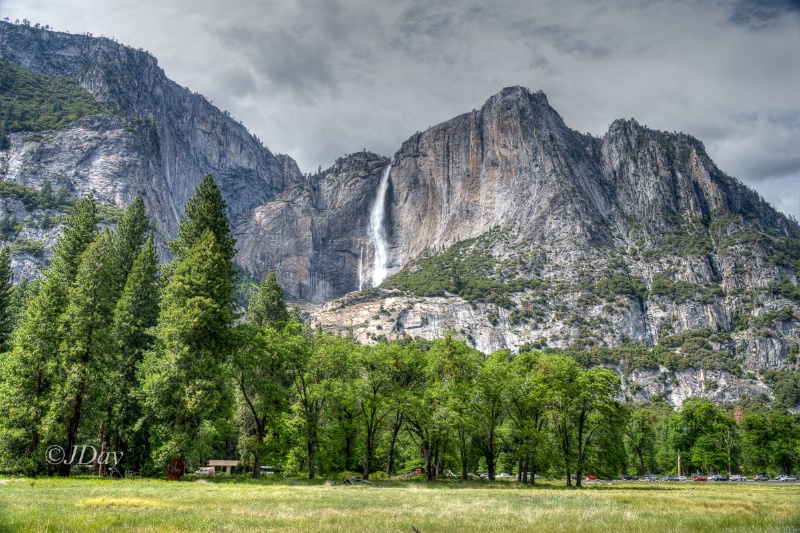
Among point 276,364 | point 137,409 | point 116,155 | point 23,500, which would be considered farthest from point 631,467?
point 116,155

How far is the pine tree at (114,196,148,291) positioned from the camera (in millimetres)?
50188

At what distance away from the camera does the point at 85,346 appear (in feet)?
122

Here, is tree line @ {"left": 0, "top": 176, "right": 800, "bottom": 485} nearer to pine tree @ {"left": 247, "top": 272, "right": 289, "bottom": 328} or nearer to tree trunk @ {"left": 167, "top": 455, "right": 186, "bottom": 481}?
tree trunk @ {"left": 167, "top": 455, "right": 186, "bottom": 481}

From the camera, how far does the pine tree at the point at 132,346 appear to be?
1598 inches

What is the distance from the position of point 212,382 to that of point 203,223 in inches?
576

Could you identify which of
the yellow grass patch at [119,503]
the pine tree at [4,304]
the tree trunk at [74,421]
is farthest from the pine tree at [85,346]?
the pine tree at [4,304]

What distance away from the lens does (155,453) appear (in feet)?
117

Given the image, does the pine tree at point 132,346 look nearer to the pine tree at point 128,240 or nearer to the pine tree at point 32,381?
the pine tree at point 32,381

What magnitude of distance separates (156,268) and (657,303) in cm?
19269

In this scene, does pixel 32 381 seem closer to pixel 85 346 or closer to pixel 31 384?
pixel 31 384

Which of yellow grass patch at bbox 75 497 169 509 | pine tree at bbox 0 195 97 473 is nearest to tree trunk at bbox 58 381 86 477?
pine tree at bbox 0 195 97 473

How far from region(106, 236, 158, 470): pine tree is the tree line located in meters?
0.12

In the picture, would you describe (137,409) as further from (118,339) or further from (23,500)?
(23,500)

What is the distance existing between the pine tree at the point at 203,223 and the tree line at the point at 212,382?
13 centimetres
